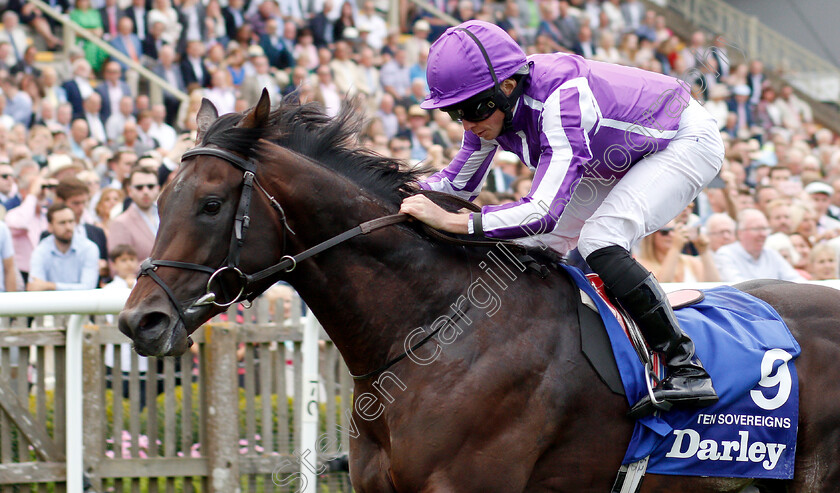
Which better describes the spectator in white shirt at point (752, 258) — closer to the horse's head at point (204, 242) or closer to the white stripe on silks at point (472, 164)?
the white stripe on silks at point (472, 164)

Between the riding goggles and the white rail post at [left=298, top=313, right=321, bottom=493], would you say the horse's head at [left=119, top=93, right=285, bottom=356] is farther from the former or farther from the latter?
the white rail post at [left=298, top=313, right=321, bottom=493]

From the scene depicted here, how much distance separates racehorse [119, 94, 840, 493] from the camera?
9.88 ft

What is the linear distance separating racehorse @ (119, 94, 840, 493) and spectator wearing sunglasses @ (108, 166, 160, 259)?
349 cm

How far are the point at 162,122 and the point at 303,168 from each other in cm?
796

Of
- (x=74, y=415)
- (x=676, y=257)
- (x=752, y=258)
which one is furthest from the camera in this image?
(x=752, y=258)

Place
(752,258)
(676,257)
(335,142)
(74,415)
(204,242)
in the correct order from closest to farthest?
(204,242) < (335,142) < (74,415) < (676,257) < (752,258)

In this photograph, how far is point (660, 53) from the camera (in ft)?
54.6

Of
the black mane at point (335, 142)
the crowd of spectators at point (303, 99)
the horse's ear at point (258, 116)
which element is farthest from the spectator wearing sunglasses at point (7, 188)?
the horse's ear at point (258, 116)

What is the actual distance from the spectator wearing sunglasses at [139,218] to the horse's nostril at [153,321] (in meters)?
3.64

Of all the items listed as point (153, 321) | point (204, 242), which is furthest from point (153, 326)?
point (204, 242)

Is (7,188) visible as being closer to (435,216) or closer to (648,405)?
(435,216)

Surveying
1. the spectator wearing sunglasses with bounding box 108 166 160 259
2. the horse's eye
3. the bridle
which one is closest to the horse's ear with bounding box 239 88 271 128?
the bridle

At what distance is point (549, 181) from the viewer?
3.18 m

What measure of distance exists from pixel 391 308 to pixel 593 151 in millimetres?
911
